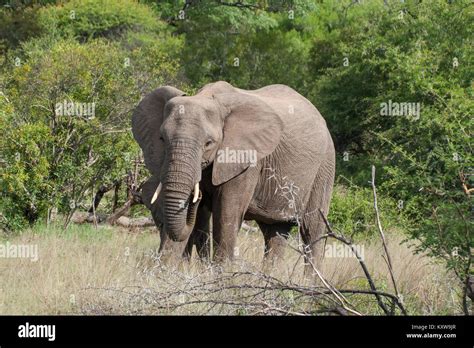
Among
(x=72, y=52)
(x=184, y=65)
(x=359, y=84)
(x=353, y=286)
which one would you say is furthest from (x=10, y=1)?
(x=353, y=286)

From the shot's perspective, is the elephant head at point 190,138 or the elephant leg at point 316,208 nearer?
the elephant head at point 190,138

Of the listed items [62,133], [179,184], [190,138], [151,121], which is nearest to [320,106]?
[62,133]

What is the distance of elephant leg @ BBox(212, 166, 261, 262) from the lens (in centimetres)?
1034

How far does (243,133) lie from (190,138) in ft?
3.33

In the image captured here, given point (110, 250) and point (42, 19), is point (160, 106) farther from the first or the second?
Result: point (42, 19)

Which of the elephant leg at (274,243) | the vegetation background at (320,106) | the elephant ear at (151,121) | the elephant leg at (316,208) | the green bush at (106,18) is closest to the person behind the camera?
the vegetation background at (320,106)

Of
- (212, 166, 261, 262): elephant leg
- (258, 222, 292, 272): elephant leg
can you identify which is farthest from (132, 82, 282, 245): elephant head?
(258, 222, 292, 272): elephant leg

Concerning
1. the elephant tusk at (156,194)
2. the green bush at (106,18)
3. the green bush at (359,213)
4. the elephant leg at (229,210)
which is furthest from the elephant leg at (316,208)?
the green bush at (106,18)

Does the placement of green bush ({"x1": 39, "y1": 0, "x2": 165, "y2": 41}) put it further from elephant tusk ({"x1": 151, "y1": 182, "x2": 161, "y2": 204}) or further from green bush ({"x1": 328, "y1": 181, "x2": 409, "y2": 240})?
elephant tusk ({"x1": 151, "y1": 182, "x2": 161, "y2": 204})

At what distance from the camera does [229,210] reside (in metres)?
10.4

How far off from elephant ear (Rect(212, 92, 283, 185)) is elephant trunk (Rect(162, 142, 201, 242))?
0.51 meters

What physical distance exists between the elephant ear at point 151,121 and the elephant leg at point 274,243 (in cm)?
157

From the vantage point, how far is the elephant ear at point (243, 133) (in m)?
10.4

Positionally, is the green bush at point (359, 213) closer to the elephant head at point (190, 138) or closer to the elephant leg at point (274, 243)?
the elephant leg at point (274, 243)
